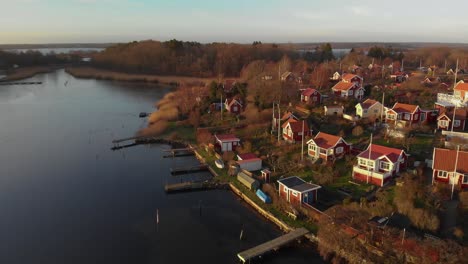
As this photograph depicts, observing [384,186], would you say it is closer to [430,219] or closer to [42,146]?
[430,219]

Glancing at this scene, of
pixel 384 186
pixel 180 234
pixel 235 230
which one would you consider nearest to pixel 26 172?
pixel 180 234

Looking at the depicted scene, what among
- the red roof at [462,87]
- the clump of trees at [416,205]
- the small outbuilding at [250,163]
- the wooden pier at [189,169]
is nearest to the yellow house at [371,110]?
the red roof at [462,87]

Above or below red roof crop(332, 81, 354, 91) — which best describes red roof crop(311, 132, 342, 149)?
below

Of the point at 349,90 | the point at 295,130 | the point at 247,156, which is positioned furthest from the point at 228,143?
the point at 349,90

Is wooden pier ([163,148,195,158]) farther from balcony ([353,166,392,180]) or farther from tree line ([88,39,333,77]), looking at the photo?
tree line ([88,39,333,77])

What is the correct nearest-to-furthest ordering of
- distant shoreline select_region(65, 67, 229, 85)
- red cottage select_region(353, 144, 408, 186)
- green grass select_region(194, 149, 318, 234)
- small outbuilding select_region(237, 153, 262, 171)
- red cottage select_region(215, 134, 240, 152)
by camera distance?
green grass select_region(194, 149, 318, 234)
red cottage select_region(353, 144, 408, 186)
small outbuilding select_region(237, 153, 262, 171)
red cottage select_region(215, 134, 240, 152)
distant shoreline select_region(65, 67, 229, 85)

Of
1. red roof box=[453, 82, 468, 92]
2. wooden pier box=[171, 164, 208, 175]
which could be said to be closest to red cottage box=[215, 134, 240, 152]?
wooden pier box=[171, 164, 208, 175]
